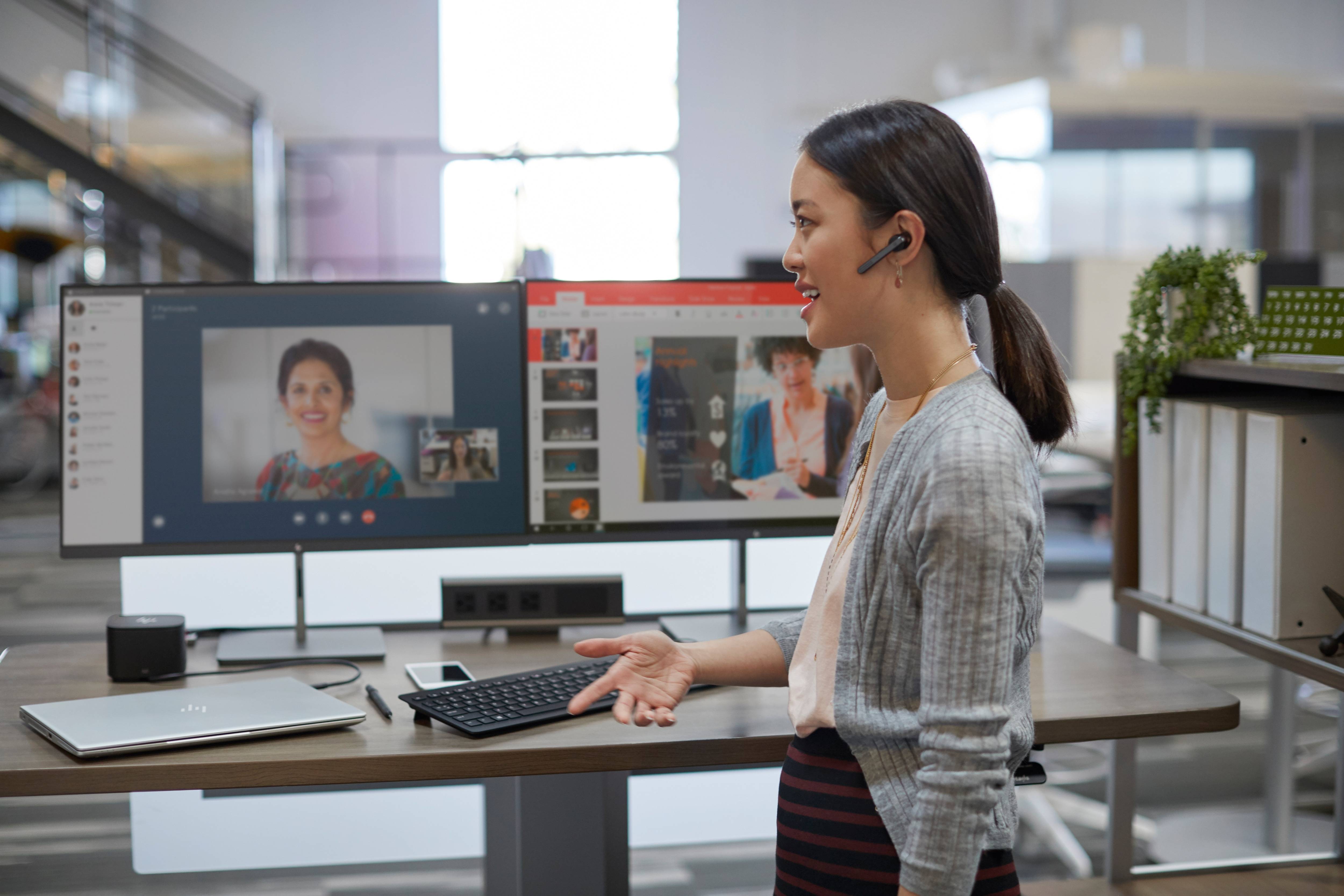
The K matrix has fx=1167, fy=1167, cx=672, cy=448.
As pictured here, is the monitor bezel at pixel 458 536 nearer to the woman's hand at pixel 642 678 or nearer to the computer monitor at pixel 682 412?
the computer monitor at pixel 682 412

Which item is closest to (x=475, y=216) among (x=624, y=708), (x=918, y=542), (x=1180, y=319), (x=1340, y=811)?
(x=1180, y=319)

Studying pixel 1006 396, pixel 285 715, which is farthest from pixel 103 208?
pixel 1006 396

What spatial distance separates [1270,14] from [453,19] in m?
6.65

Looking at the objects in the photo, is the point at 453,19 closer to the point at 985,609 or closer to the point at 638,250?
the point at 638,250

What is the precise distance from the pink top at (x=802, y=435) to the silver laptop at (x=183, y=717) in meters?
0.70

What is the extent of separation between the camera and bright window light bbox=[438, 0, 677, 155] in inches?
354

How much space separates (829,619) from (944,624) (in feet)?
0.54

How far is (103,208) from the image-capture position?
6.67 meters

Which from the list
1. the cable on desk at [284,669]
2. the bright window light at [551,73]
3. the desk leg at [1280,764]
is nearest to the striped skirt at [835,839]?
the cable on desk at [284,669]

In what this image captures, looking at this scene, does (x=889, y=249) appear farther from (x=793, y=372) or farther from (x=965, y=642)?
(x=793, y=372)

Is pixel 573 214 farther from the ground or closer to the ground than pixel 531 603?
farther from the ground

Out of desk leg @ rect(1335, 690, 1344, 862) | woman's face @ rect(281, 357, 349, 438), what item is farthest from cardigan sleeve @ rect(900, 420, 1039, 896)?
desk leg @ rect(1335, 690, 1344, 862)

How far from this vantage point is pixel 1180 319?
5.08 feet

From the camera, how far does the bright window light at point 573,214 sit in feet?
29.4
